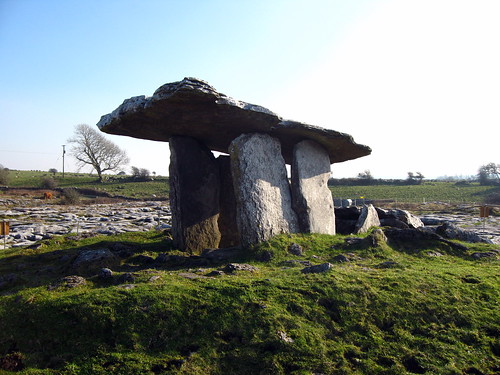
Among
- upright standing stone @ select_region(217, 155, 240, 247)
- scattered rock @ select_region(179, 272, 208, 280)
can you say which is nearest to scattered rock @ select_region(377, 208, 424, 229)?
upright standing stone @ select_region(217, 155, 240, 247)

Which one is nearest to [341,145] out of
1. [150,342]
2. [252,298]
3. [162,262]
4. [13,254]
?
[162,262]

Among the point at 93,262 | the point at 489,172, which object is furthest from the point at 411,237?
the point at 489,172

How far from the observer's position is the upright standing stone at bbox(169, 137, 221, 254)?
10109 mm

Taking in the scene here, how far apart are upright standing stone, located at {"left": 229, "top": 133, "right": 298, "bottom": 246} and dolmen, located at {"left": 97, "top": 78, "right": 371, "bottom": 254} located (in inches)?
1.0

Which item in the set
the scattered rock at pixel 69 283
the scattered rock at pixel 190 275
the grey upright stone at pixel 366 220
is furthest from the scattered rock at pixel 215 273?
the grey upright stone at pixel 366 220

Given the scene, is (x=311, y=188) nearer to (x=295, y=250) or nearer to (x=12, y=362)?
(x=295, y=250)

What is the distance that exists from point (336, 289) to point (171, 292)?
2.39 metres

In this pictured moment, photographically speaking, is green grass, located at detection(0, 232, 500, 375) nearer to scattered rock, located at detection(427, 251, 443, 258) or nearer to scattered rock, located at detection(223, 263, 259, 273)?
scattered rock, located at detection(223, 263, 259, 273)

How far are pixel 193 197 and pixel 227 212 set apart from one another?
150 centimetres

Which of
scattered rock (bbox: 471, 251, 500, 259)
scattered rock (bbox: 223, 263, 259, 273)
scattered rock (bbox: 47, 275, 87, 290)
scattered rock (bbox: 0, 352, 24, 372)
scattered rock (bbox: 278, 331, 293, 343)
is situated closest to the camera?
scattered rock (bbox: 0, 352, 24, 372)

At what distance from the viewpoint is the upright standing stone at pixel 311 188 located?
1003 cm

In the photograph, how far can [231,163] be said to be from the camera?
380 inches

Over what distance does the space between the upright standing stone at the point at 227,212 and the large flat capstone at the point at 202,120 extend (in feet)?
3.15

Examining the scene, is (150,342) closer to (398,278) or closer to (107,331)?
(107,331)
